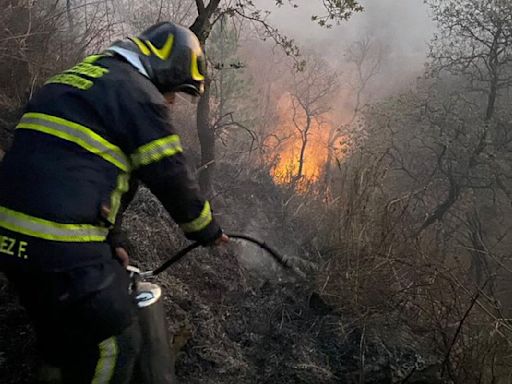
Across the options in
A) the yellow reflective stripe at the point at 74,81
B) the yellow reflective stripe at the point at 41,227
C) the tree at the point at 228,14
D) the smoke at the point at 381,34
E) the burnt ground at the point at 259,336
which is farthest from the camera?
the smoke at the point at 381,34

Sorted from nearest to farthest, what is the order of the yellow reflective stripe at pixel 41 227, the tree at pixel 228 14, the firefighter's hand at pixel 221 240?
the yellow reflective stripe at pixel 41 227 → the firefighter's hand at pixel 221 240 → the tree at pixel 228 14

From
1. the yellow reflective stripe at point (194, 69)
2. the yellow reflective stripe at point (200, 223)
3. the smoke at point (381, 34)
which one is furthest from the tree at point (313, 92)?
the yellow reflective stripe at point (200, 223)

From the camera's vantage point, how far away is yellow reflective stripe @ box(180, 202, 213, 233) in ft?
6.78

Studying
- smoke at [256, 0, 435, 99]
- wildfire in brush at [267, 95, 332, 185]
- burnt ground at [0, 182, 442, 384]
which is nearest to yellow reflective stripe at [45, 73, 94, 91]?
burnt ground at [0, 182, 442, 384]

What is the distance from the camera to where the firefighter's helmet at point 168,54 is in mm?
2078

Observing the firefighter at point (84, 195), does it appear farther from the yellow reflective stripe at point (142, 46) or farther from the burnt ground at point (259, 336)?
the burnt ground at point (259, 336)

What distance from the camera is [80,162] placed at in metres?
1.71

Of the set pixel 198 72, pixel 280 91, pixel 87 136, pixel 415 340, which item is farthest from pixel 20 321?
pixel 280 91

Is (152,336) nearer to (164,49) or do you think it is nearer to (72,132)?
(72,132)

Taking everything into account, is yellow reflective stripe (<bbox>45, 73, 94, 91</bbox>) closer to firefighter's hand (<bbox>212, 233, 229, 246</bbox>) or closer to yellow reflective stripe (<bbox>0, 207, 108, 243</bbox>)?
yellow reflective stripe (<bbox>0, 207, 108, 243</bbox>)

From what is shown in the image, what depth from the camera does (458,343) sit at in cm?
366

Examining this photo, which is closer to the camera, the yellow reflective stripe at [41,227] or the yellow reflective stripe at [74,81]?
the yellow reflective stripe at [41,227]

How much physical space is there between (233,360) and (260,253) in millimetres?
4262

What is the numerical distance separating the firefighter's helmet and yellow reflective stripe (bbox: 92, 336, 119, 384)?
1.21 metres
